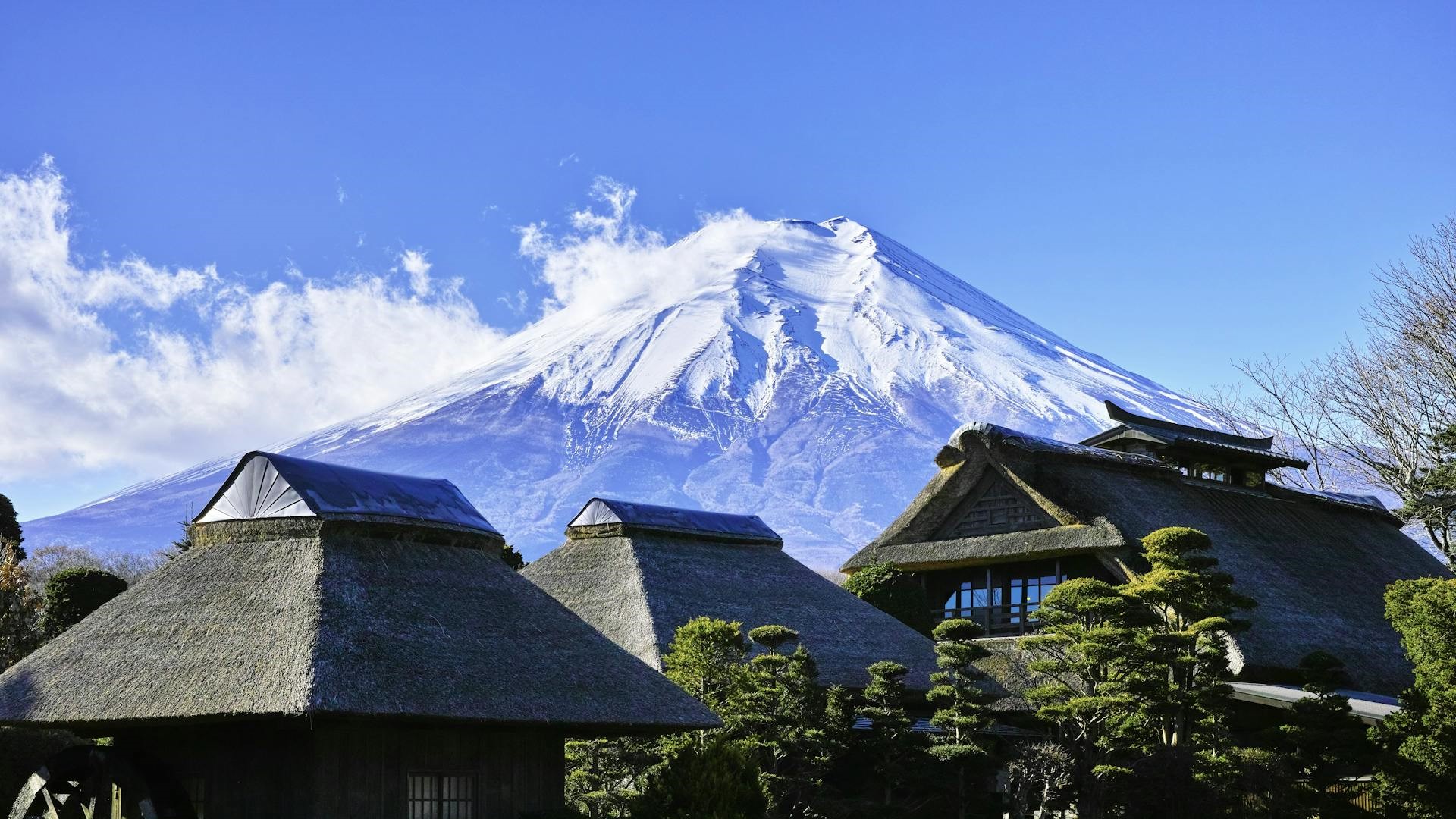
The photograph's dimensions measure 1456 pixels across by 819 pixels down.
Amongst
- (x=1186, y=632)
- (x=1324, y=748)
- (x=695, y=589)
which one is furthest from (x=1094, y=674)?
(x=695, y=589)

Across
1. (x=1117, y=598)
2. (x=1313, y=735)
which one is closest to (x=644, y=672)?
(x=1117, y=598)

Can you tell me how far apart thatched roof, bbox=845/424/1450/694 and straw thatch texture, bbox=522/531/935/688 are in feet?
11.6

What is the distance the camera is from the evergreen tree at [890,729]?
27109 millimetres

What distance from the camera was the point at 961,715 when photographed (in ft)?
89.6

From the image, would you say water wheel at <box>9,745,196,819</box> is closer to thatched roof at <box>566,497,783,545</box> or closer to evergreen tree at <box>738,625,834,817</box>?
evergreen tree at <box>738,625,834,817</box>

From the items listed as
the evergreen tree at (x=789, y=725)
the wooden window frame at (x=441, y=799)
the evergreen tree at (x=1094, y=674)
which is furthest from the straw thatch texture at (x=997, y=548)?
the wooden window frame at (x=441, y=799)

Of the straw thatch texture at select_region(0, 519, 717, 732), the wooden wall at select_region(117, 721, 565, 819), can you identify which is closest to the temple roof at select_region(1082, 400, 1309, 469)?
the straw thatch texture at select_region(0, 519, 717, 732)

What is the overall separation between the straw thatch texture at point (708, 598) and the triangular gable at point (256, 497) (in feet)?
27.9

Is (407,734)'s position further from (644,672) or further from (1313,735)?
(1313,735)

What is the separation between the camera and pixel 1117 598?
2675cm

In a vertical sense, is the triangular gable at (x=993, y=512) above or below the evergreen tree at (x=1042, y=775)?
above

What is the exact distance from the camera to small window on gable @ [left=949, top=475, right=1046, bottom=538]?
35.2 m

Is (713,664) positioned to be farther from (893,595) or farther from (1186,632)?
(893,595)

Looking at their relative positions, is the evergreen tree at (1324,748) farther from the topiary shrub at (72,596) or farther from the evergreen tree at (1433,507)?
the topiary shrub at (72,596)
